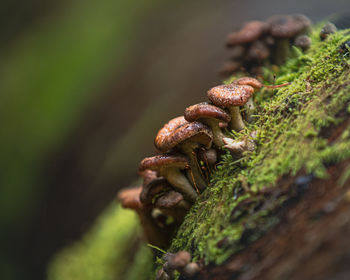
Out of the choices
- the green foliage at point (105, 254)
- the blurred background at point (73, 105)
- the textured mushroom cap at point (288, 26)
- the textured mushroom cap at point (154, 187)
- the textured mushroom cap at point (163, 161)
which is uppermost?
the blurred background at point (73, 105)

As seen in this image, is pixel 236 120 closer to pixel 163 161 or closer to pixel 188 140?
pixel 188 140

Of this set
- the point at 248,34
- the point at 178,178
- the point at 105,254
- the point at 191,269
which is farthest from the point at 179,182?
the point at 105,254

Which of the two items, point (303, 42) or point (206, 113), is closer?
point (206, 113)

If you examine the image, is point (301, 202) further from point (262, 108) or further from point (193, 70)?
point (193, 70)

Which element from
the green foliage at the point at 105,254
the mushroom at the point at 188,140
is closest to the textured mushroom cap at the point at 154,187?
the mushroom at the point at 188,140

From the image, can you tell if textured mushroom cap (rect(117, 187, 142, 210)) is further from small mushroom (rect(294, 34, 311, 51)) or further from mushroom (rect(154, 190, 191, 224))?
small mushroom (rect(294, 34, 311, 51))

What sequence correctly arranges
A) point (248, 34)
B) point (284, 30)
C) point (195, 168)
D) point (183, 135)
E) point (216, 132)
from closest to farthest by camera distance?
point (183, 135) → point (216, 132) → point (195, 168) → point (284, 30) → point (248, 34)

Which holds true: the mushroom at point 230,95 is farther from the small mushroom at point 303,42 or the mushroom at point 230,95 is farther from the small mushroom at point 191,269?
the small mushroom at point 303,42
